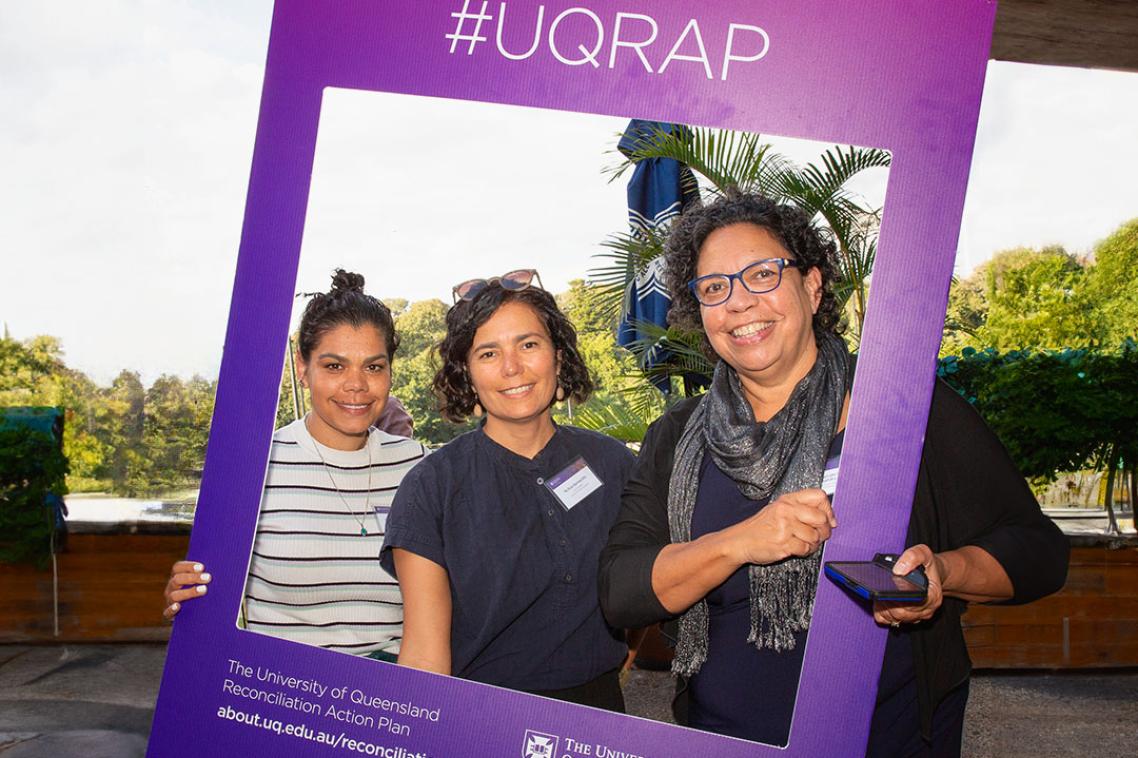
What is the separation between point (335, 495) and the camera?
1571 mm

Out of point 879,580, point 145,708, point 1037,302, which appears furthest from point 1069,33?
point 145,708

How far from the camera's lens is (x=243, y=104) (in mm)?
6262

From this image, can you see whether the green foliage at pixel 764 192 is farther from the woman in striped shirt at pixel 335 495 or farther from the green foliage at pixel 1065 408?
the green foliage at pixel 1065 408

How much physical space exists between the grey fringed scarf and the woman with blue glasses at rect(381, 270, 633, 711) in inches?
5.0

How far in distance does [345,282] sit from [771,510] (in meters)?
0.74

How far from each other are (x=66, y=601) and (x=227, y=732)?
4.40 metres

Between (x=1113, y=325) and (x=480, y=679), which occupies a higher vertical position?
(x=1113, y=325)

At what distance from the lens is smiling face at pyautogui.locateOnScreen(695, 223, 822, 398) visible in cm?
146

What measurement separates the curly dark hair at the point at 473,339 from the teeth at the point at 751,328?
0.24 metres

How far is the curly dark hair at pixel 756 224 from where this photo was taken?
1.45 m

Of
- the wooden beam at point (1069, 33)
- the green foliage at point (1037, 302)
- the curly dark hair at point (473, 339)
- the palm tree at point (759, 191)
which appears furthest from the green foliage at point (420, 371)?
the green foliage at point (1037, 302)

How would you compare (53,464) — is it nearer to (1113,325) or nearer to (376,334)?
(376,334)

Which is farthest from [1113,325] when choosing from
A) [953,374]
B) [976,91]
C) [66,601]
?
[66,601]

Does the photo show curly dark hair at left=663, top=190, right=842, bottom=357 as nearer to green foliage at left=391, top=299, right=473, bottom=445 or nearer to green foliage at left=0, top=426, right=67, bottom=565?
green foliage at left=391, top=299, right=473, bottom=445
